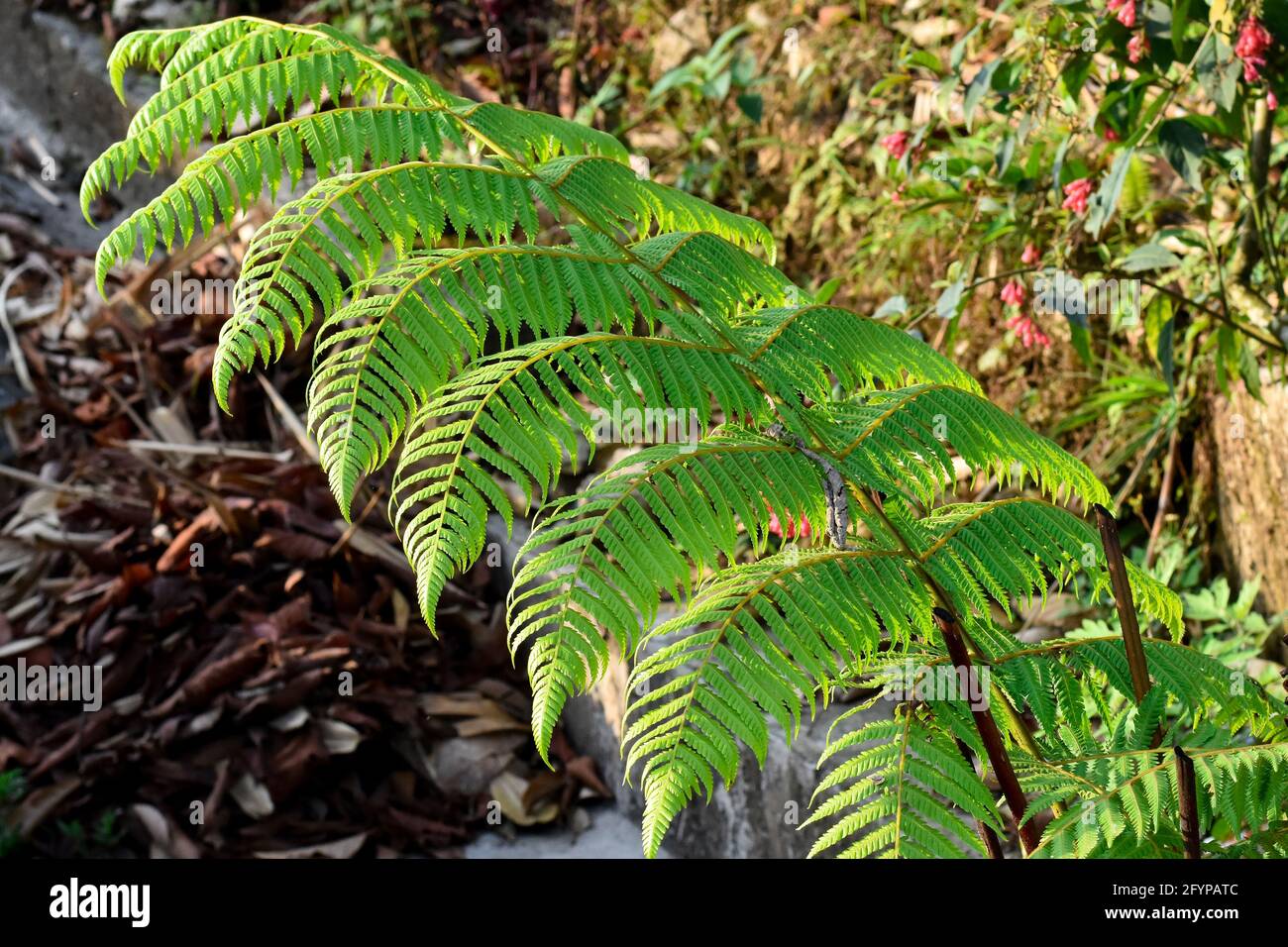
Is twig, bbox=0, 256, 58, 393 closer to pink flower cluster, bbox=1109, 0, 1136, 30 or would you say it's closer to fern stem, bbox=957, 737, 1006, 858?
pink flower cluster, bbox=1109, 0, 1136, 30

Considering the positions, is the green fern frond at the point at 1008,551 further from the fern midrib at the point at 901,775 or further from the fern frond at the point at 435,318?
the fern frond at the point at 435,318

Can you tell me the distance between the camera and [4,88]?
797 cm

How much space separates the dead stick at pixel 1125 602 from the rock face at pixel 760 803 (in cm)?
164

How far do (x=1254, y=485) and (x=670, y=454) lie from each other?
268cm

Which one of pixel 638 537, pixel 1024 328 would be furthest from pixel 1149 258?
pixel 638 537

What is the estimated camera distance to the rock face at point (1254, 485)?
3.26 m

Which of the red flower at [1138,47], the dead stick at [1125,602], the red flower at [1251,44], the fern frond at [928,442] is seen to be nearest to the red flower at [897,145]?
the red flower at [1138,47]

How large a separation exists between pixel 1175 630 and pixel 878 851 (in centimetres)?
56

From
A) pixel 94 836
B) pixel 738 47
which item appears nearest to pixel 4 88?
pixel 738 47

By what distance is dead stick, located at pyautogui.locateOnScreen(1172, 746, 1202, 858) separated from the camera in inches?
44.3

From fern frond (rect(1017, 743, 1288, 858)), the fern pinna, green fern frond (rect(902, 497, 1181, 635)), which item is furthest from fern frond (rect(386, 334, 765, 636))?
fern frond (rect(1017, 743, 1288, 858))

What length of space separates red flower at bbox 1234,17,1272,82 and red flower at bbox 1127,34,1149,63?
0.26 m

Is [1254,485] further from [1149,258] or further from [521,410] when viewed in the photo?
[521,410]
